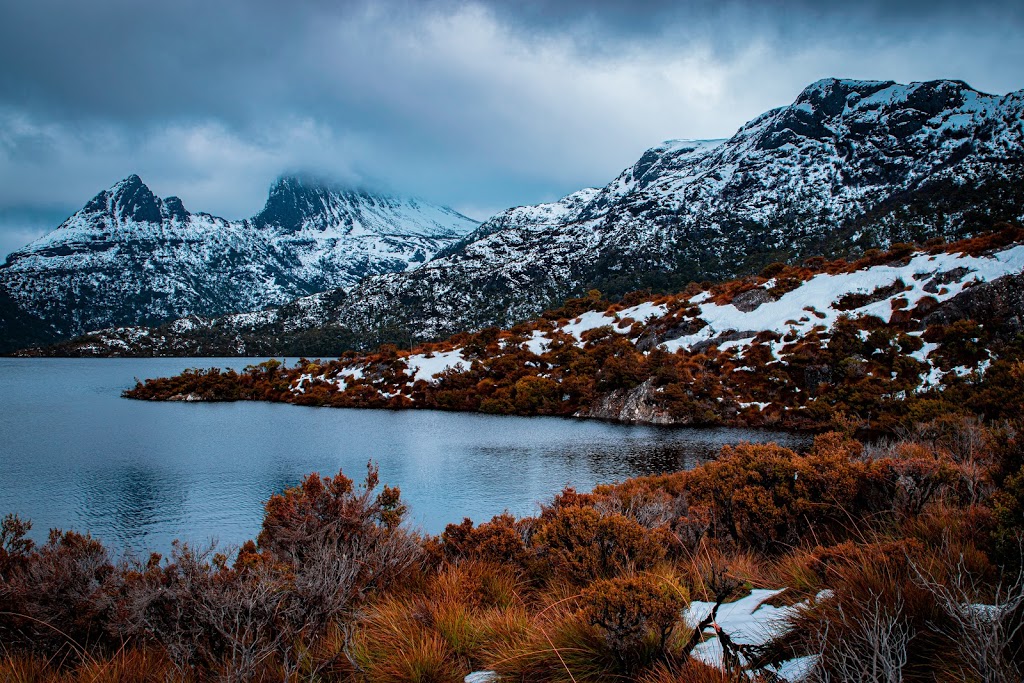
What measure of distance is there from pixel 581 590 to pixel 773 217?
170m

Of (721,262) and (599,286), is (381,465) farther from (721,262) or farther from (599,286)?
(721,262)

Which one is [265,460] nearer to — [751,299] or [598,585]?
[598,585]

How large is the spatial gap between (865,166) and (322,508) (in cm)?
19732

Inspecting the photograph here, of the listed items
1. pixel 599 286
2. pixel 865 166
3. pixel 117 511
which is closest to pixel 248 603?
pixel 117 511

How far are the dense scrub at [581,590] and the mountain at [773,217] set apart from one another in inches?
4466

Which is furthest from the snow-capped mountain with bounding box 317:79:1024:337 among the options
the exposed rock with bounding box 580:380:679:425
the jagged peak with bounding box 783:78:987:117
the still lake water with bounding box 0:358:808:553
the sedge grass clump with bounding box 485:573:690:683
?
the sedge grass clump with bounding box 485:573:690:683

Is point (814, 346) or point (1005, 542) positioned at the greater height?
point (814, 346)

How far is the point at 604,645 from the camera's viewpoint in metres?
4.01

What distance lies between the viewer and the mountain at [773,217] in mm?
122500

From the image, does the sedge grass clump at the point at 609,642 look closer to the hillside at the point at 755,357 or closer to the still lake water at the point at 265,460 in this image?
the still lake water at the point at 265,460

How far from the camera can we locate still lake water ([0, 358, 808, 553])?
17375mm

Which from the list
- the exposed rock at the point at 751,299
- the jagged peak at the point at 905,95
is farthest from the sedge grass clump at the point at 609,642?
the jagged peak at the point at 905,95

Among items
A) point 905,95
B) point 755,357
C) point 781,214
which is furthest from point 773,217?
point 755,357

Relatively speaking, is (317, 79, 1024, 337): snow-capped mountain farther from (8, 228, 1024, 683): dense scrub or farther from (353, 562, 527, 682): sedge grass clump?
(353, 562, 527, 682): sedge grass clump
